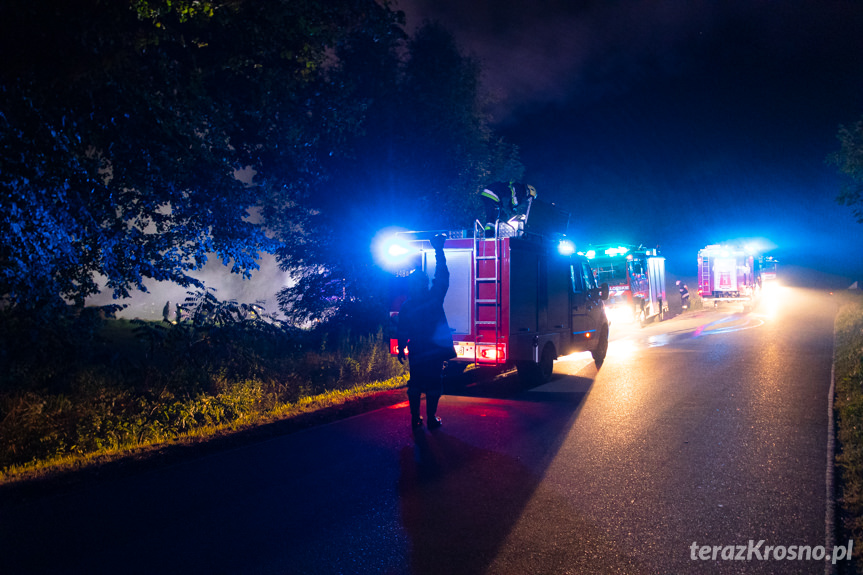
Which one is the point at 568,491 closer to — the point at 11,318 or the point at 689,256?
the point at 11,318

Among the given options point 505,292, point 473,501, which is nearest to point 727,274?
point 505,292

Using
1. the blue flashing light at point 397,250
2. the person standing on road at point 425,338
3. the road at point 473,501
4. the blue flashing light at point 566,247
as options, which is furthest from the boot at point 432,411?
the blue flashing light at point 566,247

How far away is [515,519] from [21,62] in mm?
7288

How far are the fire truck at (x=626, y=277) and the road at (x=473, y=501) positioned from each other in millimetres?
13707

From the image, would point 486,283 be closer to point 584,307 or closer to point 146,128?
point 584,307

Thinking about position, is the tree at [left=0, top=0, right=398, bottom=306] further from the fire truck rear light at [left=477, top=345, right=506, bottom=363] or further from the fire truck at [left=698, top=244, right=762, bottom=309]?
the fire truck at [left=698, top=244, right=762, bottom=309]

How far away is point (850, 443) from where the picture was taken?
6188 millimetres

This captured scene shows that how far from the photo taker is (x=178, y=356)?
920 centimetres

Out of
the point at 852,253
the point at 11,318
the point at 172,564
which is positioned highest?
the point at 852,253

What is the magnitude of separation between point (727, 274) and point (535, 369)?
81.1 feet

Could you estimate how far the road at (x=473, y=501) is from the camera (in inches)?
148

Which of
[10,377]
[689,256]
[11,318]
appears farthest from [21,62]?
[689,256]

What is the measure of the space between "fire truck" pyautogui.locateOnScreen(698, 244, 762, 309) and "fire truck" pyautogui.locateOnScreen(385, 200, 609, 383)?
23.2 metres

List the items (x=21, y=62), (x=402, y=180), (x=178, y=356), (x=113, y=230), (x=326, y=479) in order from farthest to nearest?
(x=402, y=180)
(x=178, y=356)
(x=113, y=230)
(x=21, y=62)
(x=326, y=479)
